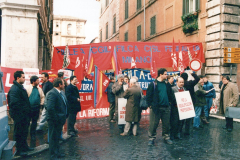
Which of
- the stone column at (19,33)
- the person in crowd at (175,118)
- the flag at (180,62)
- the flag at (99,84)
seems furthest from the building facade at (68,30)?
the person in crowd at (175,118)

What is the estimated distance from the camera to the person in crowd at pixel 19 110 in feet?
18.5

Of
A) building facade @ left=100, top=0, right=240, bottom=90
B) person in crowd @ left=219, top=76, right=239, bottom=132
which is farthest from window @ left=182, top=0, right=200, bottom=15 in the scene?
person in crowd @ left=219, top=76, right=239, bottom=132

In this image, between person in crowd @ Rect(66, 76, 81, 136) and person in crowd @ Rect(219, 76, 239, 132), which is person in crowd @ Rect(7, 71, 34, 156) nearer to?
person in crowd @ Rect(66, 76, 81, 136)

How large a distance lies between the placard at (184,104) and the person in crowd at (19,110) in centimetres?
386

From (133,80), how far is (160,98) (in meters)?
1.31

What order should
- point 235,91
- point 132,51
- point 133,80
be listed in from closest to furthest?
point 133,80 < point 235,91 < point 132,51

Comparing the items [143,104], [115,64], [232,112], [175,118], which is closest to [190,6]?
[115,64]

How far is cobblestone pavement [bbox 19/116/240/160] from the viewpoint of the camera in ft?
19.3

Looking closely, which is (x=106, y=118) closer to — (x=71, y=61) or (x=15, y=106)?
(x=71, y=61)

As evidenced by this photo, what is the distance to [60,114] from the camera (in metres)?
5.68

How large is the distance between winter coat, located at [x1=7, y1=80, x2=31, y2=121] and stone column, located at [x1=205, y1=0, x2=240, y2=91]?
9.99 meters

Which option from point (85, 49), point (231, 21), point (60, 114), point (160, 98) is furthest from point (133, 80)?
point (231, 21)

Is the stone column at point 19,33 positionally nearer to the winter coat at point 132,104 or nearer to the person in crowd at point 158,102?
the winter coat at point 132,104

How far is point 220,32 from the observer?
13133 mm
